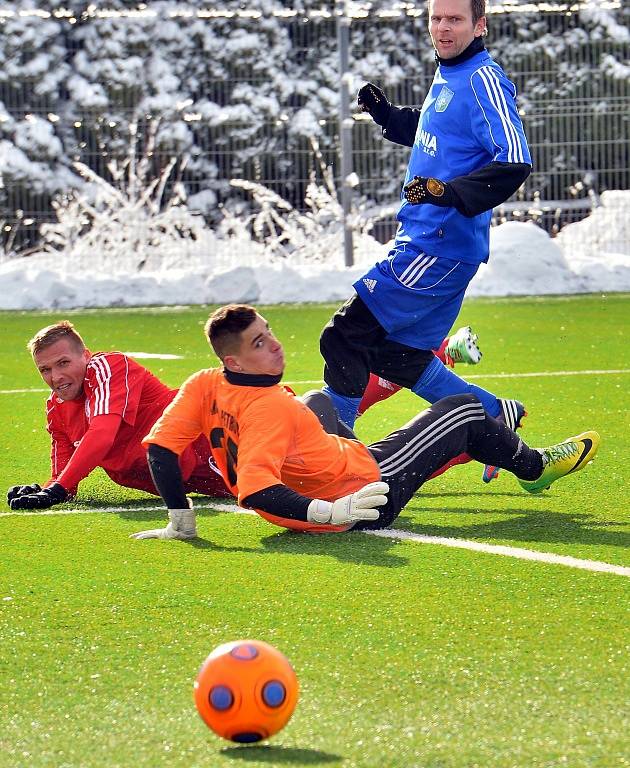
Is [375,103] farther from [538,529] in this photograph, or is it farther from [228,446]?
[538,529]

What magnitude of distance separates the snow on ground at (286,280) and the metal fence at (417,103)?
0.84 m

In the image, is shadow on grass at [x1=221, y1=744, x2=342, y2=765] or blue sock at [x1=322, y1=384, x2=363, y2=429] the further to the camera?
blue sock at [x1=322, y1=384, x2=363, y2=429]

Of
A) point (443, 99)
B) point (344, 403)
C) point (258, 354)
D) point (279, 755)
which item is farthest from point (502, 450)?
point (279, 755)

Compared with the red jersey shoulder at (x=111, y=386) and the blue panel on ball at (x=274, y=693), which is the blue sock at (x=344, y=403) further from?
the blue panel on ball at (x=274, y=693)

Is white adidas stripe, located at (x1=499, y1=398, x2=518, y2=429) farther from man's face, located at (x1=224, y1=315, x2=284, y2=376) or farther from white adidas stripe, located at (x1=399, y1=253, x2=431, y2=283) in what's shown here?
man's face, located at (x1=224, y1=315, x2=284, y2=376)

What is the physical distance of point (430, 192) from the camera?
6.04 m

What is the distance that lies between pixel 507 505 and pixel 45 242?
17650 mm

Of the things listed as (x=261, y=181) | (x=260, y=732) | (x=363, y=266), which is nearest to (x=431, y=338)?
(x=260, y=732)

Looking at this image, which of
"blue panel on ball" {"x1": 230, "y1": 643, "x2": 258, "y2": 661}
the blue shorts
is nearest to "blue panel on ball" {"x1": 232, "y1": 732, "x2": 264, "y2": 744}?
"blue panel on ball" {"x1": 230, "y1": 643, "x2": 258, "y2": 661}

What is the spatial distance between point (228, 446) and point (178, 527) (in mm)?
339

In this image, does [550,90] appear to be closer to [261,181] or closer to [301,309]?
[261,181]

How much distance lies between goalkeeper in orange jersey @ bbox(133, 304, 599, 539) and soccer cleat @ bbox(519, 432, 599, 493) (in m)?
0.30

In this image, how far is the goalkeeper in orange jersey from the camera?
5496mm

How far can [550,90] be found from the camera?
21.4 meters
